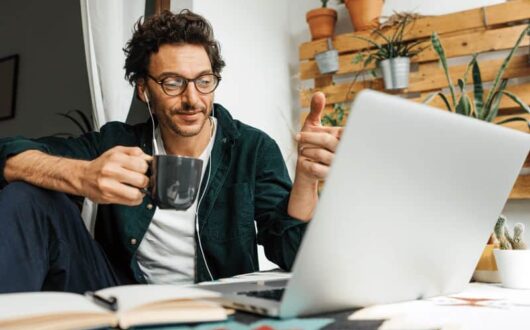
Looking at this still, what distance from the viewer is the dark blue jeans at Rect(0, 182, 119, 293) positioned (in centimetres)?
83

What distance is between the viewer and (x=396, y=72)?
→ 91.8 inches

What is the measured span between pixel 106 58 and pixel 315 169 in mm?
1344

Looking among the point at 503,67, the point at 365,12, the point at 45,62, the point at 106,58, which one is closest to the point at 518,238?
the point at 503,67

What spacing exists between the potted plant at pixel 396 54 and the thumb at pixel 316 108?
1513 millimetres

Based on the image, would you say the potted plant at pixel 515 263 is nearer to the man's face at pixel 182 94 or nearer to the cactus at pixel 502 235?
the cactus at pixel 502 235

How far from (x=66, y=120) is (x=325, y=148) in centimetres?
283

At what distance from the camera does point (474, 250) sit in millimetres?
750

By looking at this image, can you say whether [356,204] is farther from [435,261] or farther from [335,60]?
[335,60]

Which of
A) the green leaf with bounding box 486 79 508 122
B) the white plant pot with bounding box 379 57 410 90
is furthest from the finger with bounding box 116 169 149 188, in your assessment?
the white plant pot with bounding box 379 57 410 90

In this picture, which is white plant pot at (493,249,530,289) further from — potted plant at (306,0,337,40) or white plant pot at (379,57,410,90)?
potted plant at (306,0,337,40)

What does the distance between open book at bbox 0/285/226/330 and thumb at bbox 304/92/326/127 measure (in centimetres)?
45

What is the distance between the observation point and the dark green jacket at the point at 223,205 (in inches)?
51.6

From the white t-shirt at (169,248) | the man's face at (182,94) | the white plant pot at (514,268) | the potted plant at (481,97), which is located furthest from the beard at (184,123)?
the potted plant at (481,97)

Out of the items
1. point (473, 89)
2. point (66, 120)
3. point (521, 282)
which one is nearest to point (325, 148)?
point (521, 282)
